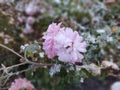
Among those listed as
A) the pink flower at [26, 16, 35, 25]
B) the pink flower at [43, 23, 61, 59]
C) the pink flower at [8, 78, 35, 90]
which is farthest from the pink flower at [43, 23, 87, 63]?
the pink flower at [26, 16, 35, 25]

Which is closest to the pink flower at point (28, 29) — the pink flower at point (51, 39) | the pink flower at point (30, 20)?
the pink flower at point (30, 20)

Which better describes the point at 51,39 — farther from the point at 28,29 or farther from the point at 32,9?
the point at 32,9

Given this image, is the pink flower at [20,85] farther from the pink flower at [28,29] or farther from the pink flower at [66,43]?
the pink flower at [28,29]

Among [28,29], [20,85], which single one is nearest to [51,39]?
[20,85]

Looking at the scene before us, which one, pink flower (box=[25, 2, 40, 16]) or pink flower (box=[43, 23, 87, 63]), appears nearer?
pink flower (box=[43, 23, 87, 63])

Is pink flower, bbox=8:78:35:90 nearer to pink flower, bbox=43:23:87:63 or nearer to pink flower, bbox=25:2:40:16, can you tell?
pink flower, bbox=43:23:87:63

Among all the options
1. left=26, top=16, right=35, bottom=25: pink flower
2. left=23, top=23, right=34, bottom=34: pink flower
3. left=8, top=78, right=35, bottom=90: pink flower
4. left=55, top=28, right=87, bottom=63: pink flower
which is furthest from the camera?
left=26, top=16, right=35, bottom=25: pink flower

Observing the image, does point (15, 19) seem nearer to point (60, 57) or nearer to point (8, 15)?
point (8, 15)

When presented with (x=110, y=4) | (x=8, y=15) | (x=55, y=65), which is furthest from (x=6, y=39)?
(x=110, y=4)
